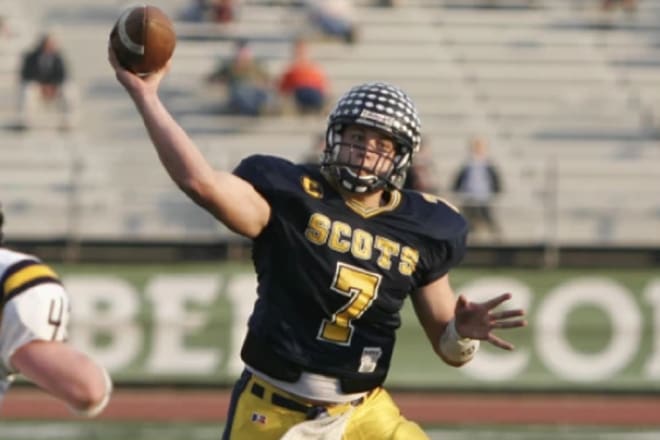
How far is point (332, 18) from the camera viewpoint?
16.6m

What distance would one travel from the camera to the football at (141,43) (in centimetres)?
431

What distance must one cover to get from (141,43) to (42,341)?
1.31 meters

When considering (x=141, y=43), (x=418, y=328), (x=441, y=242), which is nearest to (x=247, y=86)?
(x=418, y=328)

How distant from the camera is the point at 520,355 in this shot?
11.9 meters

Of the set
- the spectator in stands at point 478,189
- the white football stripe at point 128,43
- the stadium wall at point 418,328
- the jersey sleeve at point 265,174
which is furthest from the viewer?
the spectator in stands at point 478,189

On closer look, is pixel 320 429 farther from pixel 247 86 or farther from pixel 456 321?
pixel 247 86

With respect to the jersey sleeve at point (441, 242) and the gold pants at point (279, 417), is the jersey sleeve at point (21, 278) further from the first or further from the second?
the jersey sleeve at point (441, 242)

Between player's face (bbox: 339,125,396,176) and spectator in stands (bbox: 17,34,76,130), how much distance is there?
33.0 ft

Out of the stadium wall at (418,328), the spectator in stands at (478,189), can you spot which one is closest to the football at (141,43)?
the stadium wall at (418,328)

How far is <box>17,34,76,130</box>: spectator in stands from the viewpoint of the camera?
1481cm

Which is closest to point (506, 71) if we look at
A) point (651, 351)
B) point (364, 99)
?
point (651, 351)

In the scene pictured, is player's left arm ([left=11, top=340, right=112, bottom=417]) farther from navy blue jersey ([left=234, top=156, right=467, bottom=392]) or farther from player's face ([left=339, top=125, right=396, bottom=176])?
player's face ([left=339, top=125, right=396, bottom=176])

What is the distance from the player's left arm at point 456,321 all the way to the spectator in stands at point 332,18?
1132 cm

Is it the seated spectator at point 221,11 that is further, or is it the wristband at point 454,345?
the seated spectator at point 221,11
